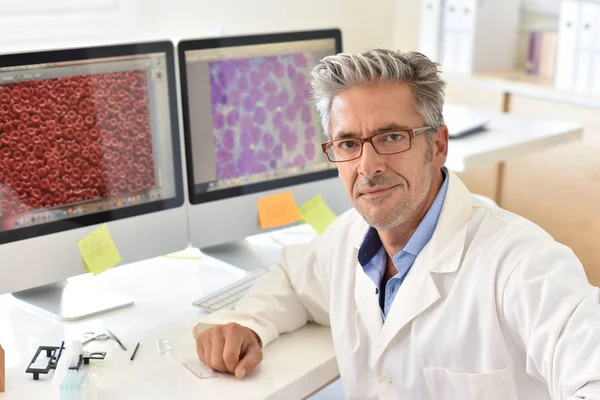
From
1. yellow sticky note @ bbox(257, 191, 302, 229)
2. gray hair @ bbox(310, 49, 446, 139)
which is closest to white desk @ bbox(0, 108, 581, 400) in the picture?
yellow sticky note @ bbox(257, 191, 302, 229)

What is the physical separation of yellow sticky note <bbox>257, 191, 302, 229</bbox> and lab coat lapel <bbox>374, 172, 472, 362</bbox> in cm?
57

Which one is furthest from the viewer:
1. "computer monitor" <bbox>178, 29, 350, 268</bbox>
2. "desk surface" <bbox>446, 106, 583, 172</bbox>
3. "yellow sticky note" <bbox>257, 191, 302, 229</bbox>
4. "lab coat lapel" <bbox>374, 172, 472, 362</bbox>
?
"desk surface" <bbox>446, 106, 583, 172</bbox>

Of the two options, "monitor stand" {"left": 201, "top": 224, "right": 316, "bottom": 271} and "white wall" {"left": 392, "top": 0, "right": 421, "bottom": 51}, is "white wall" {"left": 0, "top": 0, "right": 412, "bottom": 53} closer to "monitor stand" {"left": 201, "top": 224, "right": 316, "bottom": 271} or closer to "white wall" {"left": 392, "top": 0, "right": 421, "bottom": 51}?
"white wall" {"left": 392, "top": 0, "right": 421, "bottom": 51}

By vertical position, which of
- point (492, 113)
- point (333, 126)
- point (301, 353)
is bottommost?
point (301, 353)

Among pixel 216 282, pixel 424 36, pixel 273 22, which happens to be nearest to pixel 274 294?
pixel 216 282

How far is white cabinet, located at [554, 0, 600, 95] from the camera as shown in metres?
3.11

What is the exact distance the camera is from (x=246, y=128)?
183 centimetres

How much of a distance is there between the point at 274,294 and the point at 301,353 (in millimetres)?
148

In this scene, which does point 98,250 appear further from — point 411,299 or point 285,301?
point 411,299

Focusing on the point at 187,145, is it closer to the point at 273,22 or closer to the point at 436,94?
the point at 436,94

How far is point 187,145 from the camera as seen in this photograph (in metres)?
1.74

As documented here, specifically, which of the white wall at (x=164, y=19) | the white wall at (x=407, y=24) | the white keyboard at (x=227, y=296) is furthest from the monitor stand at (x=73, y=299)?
the white wall at (x=407, y=24)

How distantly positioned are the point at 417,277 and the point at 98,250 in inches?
27.3

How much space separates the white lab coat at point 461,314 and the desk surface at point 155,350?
0.05 metres
